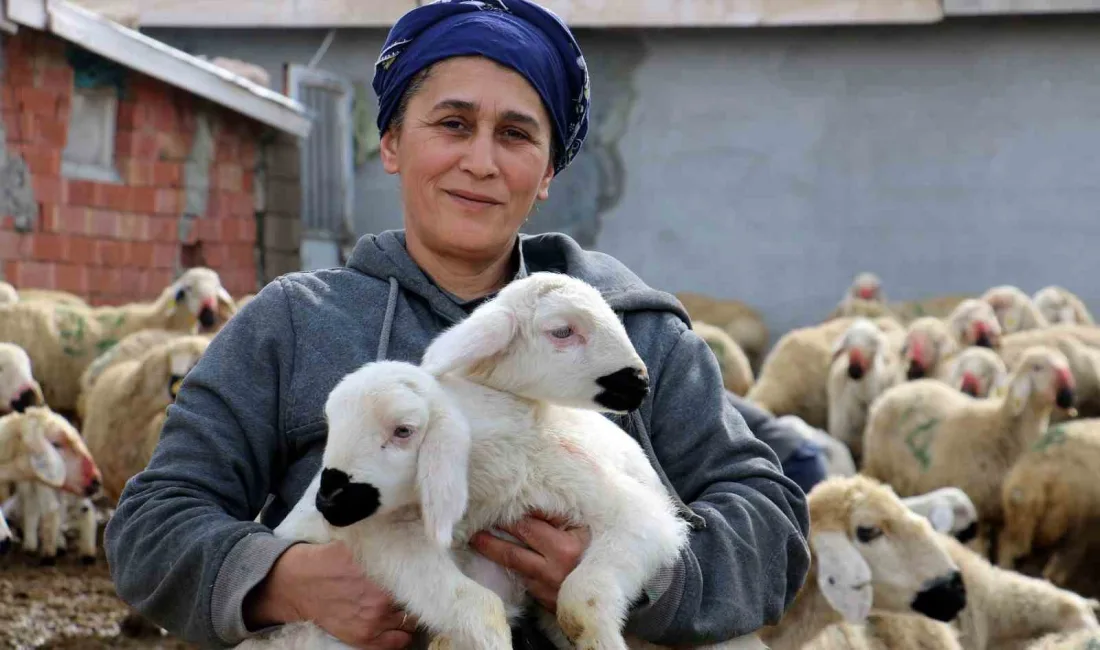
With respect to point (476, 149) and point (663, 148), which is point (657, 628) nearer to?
point (476, 149)

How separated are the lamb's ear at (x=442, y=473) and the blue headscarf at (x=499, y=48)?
2.45 ft

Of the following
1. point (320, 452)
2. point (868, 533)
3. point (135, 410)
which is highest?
point (320, 452)

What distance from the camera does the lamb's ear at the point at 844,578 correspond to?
172 inches

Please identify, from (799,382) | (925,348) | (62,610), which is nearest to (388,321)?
(62,610)

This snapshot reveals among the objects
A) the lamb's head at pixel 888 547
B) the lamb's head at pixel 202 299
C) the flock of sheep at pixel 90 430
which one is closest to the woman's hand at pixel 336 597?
the lamb's head at pixel 888 547

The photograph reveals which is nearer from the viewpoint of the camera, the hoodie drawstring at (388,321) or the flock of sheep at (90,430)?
the hoodie drawstring at (388,321)

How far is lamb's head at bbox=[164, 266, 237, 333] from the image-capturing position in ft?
30.5

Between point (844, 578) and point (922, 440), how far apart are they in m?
4.36

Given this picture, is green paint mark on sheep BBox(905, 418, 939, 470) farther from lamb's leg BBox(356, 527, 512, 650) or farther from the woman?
lamb's leg BBox(356, 527, 512, 650)

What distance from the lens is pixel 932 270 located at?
16.2m

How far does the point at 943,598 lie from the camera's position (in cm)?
459

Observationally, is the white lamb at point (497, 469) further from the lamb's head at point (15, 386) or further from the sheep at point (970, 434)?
the sheep at point (970, 434)

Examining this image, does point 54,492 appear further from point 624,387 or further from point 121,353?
point 624,387

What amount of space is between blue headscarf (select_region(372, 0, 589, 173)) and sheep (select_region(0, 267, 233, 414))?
23.2 feet
